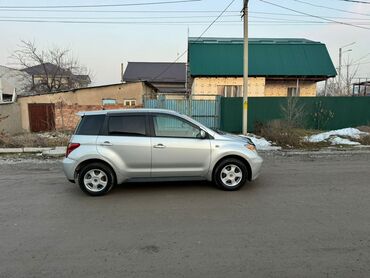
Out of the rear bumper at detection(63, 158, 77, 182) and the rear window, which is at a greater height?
the rear window

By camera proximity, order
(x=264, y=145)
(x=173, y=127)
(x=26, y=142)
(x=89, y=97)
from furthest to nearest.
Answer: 1. (x=89, y=97)
2. (x=26, y=142)
3. (x=264, y=145)
4. (x=173, y=127)

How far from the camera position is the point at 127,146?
6.14 meters

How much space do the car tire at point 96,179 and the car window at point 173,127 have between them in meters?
1.28

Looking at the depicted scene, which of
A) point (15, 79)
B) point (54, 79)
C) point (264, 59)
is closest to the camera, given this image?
point (264, 59)

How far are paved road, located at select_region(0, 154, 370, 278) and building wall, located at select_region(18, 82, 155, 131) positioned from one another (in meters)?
15.7

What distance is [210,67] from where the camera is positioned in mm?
23391

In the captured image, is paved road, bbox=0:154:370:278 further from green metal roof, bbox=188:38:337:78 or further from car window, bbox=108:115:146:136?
green metal roof, bbox=188:38:337:78

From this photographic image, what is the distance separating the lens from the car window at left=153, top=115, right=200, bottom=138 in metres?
6.35

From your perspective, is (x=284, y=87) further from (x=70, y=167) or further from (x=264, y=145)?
(x=70, y=167)

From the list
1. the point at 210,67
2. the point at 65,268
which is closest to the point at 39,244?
the point at 65,268

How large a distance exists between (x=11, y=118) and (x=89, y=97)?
518 centimetres

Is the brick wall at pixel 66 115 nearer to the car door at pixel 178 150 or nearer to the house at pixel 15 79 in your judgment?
the car door at pixel 178 150

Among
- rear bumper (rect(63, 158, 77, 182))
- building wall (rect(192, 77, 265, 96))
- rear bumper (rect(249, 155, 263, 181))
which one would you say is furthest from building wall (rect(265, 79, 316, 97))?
rear bumper (rect(63, 158, 77, 182))

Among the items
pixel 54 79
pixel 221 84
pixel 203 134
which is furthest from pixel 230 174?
pixel 54 79
